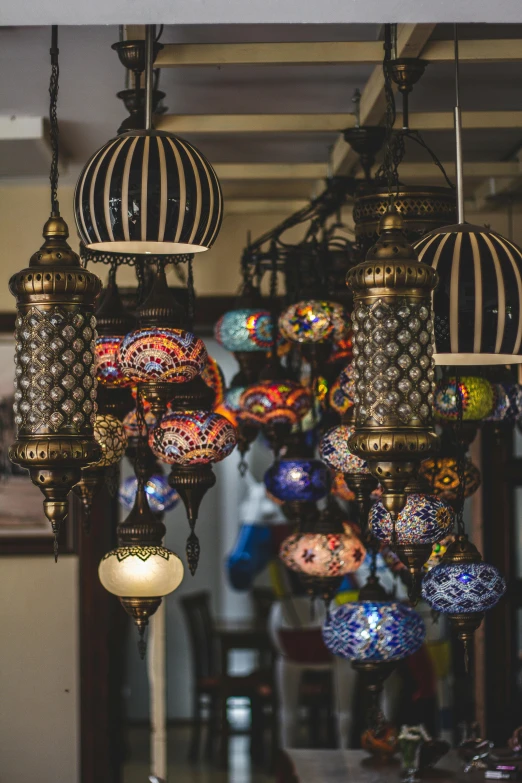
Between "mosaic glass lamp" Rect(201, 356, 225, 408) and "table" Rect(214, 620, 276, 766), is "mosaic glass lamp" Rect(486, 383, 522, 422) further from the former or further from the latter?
"table" Rect(214, 620, 276, 766)

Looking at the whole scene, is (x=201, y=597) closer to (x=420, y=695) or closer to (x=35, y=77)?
(x=420, y=695)

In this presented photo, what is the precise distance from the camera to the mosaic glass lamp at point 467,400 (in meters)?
3.08

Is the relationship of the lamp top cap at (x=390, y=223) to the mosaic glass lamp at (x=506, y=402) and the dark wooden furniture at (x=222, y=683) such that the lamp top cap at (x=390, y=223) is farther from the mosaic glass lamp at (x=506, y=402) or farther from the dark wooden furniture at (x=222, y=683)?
the dark wooden furniture at (x=222, y=683)

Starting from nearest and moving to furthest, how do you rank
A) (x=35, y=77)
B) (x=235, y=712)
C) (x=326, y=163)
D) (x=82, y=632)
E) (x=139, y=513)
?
(x=139, y=513) → (x=35, y=77) → (x=326, y=163) → (x=82, y=632) → (x=235, y=712)

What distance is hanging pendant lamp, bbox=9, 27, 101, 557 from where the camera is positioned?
6.32ft

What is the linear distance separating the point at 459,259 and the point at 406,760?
99.5 inches

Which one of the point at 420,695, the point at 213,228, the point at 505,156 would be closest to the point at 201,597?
the point at 420,695

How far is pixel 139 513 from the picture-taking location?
298 centimetres

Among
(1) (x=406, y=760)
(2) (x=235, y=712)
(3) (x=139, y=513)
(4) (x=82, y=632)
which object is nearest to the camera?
(3) (x=139, y=513)

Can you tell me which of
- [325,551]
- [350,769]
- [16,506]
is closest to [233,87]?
[325,551]

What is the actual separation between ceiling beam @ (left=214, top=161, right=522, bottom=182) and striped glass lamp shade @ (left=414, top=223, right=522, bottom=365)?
6.16ft

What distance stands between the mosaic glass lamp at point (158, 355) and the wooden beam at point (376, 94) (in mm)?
911

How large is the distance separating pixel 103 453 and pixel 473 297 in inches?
41.7

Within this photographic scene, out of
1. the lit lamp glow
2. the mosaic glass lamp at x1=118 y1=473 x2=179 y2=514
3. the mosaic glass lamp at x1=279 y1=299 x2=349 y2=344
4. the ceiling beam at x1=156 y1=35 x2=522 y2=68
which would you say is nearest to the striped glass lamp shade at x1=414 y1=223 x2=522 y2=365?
the ceiling beam at x1=156 y1=35 x2=522 y2=68
